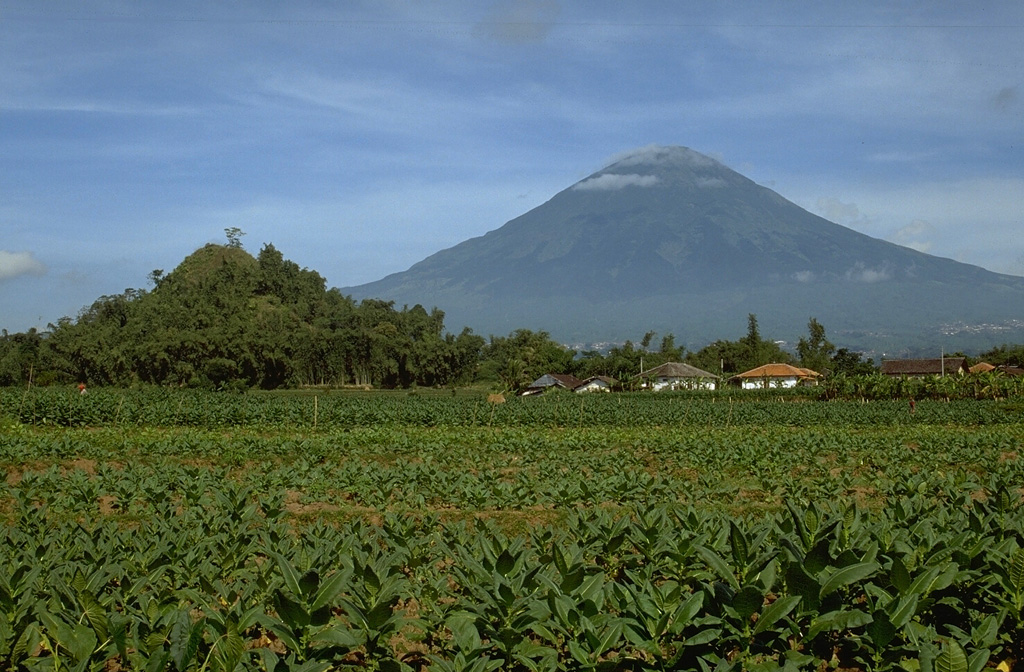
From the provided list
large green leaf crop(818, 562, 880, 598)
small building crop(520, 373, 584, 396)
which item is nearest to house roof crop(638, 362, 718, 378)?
small building crop(520, 373, 584, 396)

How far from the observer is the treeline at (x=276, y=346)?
63.0 meters

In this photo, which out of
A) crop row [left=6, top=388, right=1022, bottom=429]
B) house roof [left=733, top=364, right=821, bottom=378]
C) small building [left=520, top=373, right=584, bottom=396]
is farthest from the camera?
house roof [left=733, top=364, right=821, bottom=378]

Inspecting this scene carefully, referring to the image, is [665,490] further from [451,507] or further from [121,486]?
[121,486]

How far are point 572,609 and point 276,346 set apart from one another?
64.6 m

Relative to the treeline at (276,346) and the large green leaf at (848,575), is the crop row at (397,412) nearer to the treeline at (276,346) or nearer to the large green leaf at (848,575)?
the treeline at (276,346)

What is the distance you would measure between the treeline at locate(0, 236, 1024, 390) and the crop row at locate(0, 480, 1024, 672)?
44487mm

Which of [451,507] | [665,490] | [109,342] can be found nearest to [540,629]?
[451,507]

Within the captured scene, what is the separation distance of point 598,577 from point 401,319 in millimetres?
93986

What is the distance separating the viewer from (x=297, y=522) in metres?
9.80

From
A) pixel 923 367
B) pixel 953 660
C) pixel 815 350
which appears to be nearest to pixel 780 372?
pixel 923 367

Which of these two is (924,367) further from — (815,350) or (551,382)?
(551,382)

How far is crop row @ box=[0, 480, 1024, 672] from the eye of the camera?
385cm

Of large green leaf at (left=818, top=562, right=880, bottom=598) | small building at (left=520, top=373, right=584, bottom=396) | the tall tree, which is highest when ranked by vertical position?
the tall tree

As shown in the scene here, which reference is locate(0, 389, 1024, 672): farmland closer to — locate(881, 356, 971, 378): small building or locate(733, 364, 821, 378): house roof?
locate(733, 364, 821, 378): house roof
